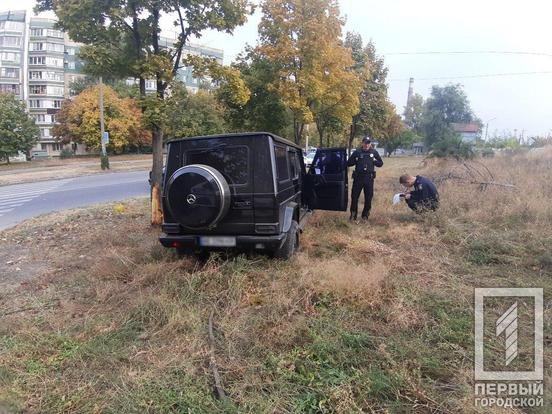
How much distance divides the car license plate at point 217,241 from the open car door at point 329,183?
3.59 meters

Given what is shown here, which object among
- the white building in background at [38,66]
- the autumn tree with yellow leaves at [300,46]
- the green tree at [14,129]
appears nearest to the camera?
the autumn tree with yellow leaves at [300,46]

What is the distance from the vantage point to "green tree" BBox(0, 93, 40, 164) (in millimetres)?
36406

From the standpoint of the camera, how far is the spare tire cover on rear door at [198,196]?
4.84 m

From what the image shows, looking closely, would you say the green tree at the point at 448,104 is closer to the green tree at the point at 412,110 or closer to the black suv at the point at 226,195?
the green tree at the point at 412,110

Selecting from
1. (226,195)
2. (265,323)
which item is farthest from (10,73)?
(265,323)

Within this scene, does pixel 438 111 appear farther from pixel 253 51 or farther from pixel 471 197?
pixel 471 197

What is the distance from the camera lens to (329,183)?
332 inches

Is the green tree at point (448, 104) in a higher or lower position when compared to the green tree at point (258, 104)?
higher

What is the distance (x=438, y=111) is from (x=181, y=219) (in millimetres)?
55254

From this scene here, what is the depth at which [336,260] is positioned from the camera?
537 centimetres

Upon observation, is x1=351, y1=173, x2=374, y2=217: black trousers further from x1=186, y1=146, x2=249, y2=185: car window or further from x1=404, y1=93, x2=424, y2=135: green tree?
x1=404, y1=93, x2=424, y2=135: green tree

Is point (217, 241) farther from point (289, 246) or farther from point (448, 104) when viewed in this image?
point (448, 104)

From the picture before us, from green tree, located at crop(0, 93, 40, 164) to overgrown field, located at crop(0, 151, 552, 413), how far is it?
3601 cm

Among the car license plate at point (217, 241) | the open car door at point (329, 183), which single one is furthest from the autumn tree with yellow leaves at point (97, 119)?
the car license plate at point (217, 241)
